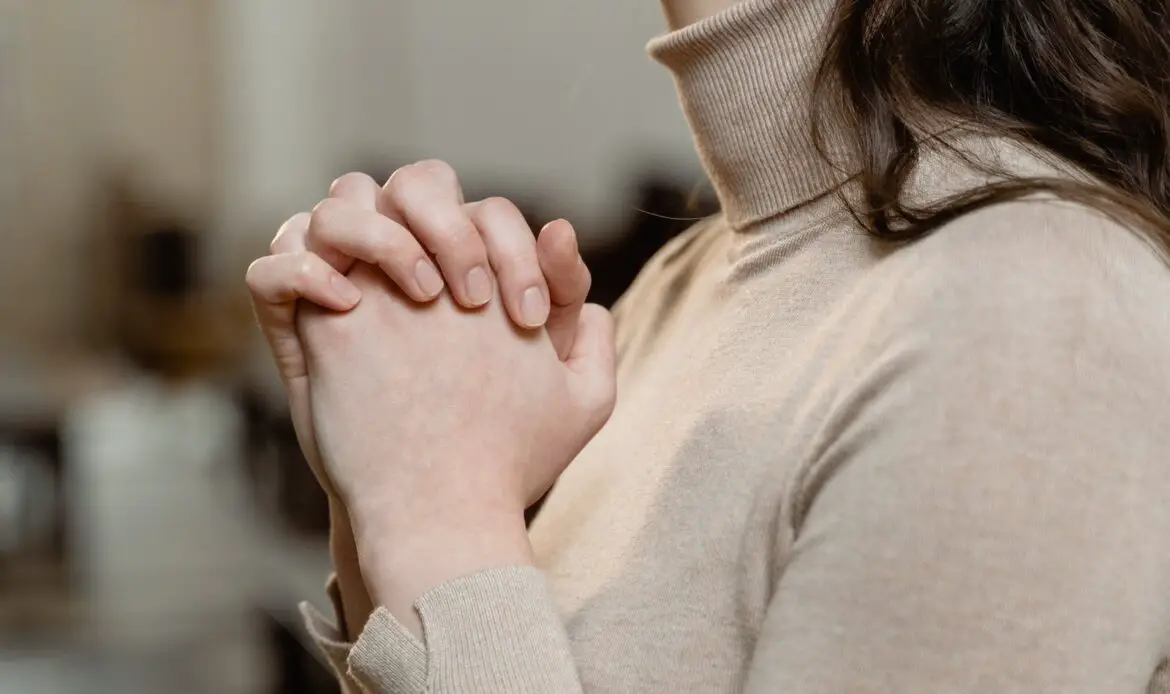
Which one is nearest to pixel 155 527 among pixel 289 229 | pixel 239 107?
pixel 239 107

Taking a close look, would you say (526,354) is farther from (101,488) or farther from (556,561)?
(101,488)

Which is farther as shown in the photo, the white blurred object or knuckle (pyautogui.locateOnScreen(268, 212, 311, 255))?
the white blurred object

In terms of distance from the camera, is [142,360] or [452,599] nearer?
[452,599]

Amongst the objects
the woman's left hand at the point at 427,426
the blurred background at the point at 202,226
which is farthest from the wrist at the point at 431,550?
the blurred background at the point at 202,226

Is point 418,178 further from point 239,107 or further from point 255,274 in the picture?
point 239,107

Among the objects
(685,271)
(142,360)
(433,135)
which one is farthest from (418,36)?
(685,271)

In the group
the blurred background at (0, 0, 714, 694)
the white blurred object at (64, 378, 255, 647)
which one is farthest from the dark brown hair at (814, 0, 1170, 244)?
the white blurred object at (64, 378, 255, 647)

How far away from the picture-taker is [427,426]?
0.59 metres

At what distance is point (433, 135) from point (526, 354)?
364 centimetres

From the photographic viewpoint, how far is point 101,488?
12.9ft

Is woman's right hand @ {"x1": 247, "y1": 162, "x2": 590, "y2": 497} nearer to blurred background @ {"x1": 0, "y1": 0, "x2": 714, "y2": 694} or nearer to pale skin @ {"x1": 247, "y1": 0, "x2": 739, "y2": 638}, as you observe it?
pale skin @ {"x1": 247, "y1": 0, "x2": 739, "y2": 638}

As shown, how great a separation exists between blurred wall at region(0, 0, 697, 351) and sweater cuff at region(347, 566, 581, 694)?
3275 mm

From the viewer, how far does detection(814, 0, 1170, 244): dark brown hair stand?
571mm

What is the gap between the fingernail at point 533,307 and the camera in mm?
599
